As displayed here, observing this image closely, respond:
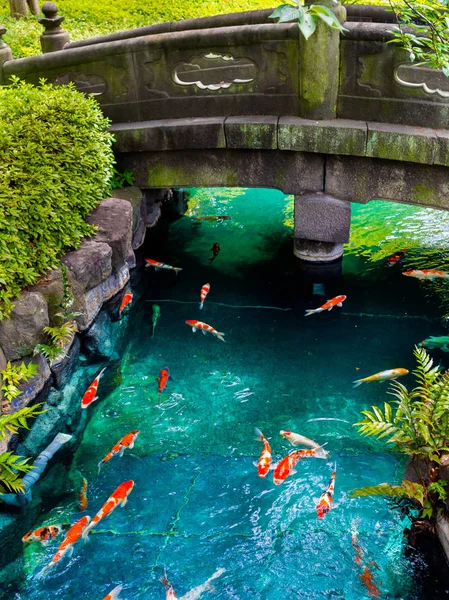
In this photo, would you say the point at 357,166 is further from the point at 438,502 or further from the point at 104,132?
the point at 438,502

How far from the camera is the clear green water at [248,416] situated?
5352 millimetres

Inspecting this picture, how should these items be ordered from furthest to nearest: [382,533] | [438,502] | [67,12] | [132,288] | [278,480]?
[67,12], [132,288], [278,480], [382,533], [438,502]

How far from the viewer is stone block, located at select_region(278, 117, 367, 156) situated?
7965mm

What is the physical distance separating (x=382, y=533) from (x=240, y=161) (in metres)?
5.33

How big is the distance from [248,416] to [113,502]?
1.87 metres

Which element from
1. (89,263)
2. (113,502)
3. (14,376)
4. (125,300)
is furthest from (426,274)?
(14,376)

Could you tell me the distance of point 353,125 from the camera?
26.2 ft

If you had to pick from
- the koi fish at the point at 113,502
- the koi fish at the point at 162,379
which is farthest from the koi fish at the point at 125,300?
the koi fish at the point at 113,502

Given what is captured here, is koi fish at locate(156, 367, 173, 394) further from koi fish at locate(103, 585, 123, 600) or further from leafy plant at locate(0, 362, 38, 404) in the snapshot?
koi fish at locate(103, 585, 123, 600)

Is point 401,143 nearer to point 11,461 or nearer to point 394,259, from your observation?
point 394,259

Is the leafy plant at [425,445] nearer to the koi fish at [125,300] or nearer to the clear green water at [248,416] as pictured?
the clear green water at [248,416]

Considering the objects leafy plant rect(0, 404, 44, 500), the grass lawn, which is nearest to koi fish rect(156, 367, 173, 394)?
leafy plant rect(0, 404, 44, 500)

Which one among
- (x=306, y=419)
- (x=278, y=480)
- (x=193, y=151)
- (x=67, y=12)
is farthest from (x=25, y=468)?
(x=67, y=12)

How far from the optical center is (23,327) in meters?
6.23
